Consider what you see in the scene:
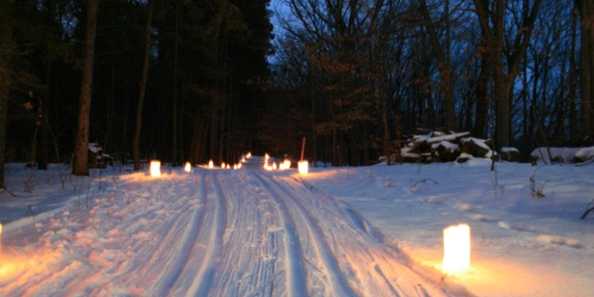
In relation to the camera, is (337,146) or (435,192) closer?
(435,192)

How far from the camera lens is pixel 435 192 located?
384 inches

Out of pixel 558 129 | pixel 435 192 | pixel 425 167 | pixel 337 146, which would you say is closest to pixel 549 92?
pixel 558 129

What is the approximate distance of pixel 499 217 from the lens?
23.0 feet

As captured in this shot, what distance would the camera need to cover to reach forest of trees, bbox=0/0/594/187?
14.3m

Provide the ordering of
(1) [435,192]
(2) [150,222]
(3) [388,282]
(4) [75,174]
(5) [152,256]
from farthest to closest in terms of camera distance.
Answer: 1. (4) [75,174]
2. (1) [435,192]
3. (2) [150,222]
4. (5) [152,256]
5. (3) [388,282]

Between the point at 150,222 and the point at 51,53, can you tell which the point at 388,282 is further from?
the point at 51,53

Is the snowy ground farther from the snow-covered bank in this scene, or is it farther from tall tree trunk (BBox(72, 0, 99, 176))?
tall tree trunk (BBox(72, 0, 99, 176))

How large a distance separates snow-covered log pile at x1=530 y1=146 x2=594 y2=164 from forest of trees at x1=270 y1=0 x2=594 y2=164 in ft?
1.81

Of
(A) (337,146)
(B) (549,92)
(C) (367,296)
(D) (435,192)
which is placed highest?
(B) (549,92)

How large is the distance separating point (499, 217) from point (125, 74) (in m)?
25.9

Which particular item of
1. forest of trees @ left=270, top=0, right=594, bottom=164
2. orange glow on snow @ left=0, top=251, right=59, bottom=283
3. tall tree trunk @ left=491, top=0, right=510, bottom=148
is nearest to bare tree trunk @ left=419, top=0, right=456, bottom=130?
forest of trees @ left=270, top=0, right=594, bottom=164

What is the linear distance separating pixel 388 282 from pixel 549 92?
1742 inches

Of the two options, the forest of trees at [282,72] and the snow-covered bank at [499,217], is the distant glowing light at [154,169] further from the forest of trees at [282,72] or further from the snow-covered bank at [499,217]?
the snow-covered bank at [499,217]

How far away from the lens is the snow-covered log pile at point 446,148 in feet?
46.3
